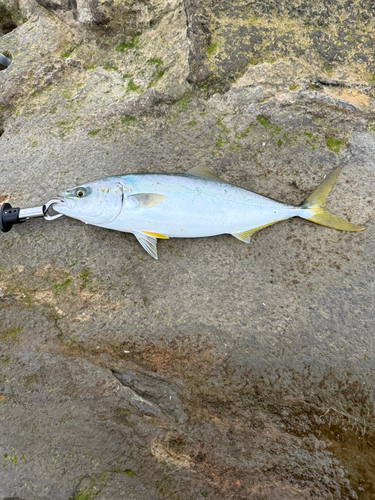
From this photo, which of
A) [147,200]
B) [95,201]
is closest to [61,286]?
[95,201]

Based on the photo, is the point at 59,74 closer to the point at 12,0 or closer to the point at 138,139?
the point at 138,139

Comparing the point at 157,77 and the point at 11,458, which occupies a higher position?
the point at 157,77

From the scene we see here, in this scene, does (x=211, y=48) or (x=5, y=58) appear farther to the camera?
(x=5, y=58)

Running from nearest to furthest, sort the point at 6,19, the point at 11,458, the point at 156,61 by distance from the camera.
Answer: the point at 11,458, the point at 156,61, the point at 6,19

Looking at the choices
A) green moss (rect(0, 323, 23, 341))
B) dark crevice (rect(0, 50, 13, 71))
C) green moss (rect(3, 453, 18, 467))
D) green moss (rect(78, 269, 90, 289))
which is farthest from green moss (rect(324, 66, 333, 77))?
green moss (rect(3, 453, 18, 467))

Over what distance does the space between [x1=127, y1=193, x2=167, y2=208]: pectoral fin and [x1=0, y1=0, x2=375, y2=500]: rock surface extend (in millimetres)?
416

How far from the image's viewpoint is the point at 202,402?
275cm

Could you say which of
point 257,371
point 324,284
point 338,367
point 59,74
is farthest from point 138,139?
point 338,367

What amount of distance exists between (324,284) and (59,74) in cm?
391

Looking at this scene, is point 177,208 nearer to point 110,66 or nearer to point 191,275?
point 191,275

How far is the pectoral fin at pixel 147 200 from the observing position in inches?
117

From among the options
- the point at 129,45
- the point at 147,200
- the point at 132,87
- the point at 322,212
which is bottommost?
the point at 322,212

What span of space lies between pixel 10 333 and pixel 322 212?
3.28 m

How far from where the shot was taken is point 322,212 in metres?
3.07
